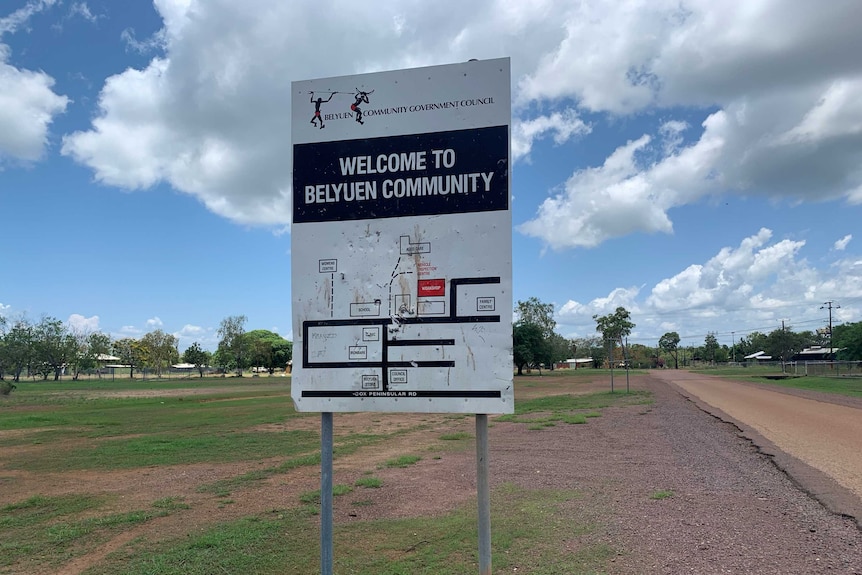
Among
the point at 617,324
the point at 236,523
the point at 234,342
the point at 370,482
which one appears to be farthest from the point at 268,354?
the point at 236,523

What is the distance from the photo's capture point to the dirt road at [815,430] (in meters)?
9.69

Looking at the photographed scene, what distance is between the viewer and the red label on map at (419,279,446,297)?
331 cm

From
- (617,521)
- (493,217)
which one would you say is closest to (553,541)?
(617,521)

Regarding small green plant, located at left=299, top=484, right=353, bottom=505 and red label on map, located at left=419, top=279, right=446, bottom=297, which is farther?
small green plant, located at left=299, top=484, right=353, bottom=505

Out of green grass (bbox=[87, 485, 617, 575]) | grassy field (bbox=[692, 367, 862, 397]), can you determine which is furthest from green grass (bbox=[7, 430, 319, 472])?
grassy field (bbox=[692, 367, 862, 397])

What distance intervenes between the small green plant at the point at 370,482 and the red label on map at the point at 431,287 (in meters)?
6.16

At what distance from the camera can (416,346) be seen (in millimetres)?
3332

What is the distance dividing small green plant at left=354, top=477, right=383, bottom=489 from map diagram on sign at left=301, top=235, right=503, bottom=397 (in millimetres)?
5836

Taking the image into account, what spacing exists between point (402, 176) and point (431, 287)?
28.1 inches

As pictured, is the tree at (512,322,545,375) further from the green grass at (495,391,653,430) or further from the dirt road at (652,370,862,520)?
the dirt road at (652,370,862,520)

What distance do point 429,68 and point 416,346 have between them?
66.4 inches

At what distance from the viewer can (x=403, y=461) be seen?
35.9 ft

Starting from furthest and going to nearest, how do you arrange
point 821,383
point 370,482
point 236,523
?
point 821,383, point 370,482, point 236,523

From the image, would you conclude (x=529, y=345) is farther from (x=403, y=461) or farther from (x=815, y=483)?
(x=815, y=483)
